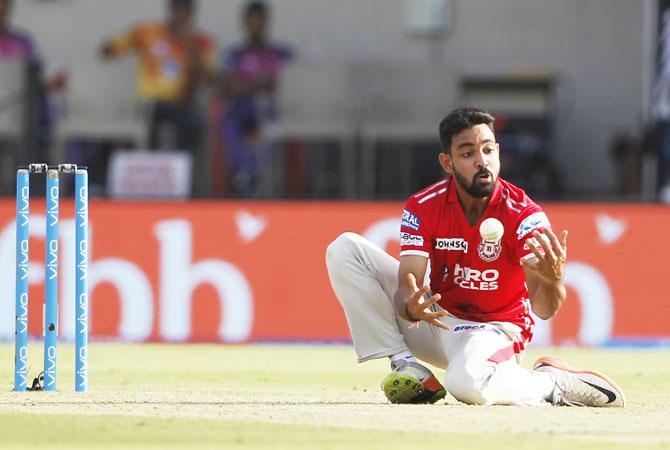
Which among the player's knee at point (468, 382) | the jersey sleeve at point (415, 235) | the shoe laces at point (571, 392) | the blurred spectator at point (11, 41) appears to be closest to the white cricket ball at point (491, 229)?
the jersey sleeve at point (415, 235)

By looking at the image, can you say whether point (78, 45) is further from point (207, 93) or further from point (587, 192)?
point (587, 192)

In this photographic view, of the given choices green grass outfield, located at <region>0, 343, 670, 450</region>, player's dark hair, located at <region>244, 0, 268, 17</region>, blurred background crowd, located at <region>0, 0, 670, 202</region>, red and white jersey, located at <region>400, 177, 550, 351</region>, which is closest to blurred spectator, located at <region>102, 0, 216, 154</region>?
blurred background crowd, located at <region>0, 0, 670, 202</region>

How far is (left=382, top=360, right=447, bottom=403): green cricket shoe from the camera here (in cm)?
706

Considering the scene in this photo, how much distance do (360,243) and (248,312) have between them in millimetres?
5481

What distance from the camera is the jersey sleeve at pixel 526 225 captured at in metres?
6.95

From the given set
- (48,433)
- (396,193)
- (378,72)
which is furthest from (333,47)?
(48,433)

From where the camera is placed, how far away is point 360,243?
23.9 ft

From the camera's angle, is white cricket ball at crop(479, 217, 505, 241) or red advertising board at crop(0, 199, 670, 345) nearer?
white cricket ball at crop(479, 217, 505, 241)

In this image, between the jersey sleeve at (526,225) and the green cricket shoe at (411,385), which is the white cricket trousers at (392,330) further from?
the jersey sleeve at (526,225)

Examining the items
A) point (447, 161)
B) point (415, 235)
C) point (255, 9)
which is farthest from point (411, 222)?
point (255, 9)

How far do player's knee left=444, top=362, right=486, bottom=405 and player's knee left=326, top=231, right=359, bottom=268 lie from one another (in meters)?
0.76

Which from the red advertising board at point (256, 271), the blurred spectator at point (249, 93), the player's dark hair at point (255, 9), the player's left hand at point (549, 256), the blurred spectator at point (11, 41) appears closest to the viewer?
the player's left hand at point (549, 256)

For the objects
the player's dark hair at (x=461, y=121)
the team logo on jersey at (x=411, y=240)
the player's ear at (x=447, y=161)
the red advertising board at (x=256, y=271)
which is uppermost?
the player's dark hair at (x=461, y=121)

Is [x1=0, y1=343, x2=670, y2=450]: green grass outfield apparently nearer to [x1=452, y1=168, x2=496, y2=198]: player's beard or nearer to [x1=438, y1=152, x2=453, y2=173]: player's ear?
[x1=452, y1=168, x2=496, y2=198]: player's beard
